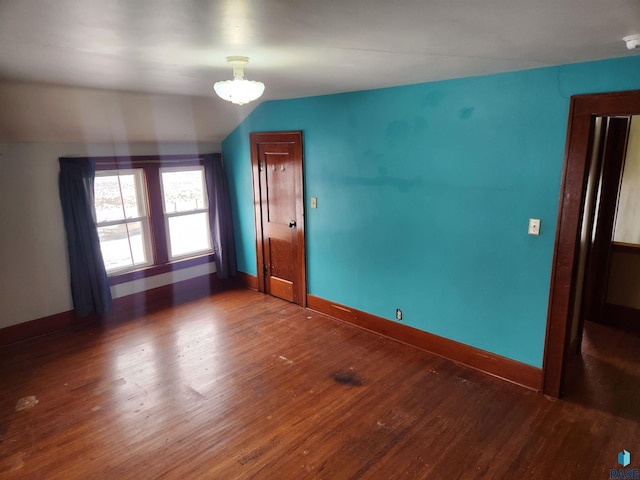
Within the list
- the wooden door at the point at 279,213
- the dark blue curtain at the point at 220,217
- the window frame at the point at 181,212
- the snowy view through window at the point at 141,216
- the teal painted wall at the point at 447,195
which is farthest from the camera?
the dark blue curtain at the point at 220,217

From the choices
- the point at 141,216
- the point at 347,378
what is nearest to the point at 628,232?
the point at 347,378

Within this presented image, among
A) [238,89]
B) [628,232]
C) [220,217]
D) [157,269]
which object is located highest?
[238,89]

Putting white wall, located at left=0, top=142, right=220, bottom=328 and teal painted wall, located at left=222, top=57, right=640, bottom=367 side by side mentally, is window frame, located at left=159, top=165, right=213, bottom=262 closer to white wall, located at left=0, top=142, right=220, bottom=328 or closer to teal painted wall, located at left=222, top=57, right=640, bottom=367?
white wall, located at left=0, top=142, right=220, bottom=328

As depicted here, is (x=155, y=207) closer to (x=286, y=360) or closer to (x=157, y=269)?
(x=157, y=269)

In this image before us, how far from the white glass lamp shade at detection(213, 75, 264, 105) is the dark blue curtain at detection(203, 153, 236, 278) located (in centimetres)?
278

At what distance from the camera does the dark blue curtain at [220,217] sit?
5.17m

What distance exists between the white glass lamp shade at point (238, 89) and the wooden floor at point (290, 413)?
212cm

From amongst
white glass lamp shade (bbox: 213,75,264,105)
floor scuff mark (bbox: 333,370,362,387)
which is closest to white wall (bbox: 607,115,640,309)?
floor scuff mark (bbox: 333,370,362,387)

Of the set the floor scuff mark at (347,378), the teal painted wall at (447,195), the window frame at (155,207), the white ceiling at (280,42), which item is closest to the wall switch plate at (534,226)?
the teal painted wall at (447,195)

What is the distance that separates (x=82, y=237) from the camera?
418 centimetres

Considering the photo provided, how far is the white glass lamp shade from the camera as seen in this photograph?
2420 mm

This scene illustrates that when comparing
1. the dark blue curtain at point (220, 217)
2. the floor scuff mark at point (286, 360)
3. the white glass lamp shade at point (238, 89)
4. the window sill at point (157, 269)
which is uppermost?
the white glass lamp shade at point (238, 89)

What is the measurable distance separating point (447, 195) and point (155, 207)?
3446mm

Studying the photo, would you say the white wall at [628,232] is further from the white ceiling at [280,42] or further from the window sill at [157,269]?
the window sill at [157,269]
